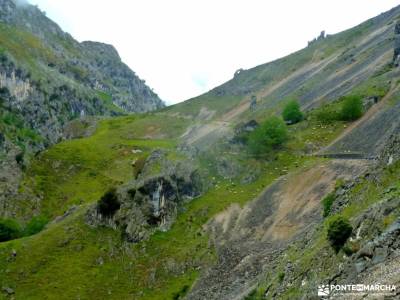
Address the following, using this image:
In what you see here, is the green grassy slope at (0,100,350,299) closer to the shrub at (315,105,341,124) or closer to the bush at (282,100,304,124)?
the shrub at (315,105,341,124)

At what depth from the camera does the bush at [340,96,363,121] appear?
3164 inches

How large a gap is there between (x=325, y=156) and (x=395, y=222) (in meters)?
46.8

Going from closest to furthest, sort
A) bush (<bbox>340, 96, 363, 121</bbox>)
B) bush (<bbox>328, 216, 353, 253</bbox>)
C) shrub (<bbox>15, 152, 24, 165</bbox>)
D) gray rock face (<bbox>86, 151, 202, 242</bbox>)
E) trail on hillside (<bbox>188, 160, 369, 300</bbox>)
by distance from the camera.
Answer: bush (<bbox>328, 216, 353, 253</bbox>) → trail on hillside (<bbox>188, 160, 369, 300</bbox>) → gray rock face (<bbox>86, 151, 202, 242</bbox>) → bush (<bbox>340, 96, 363, 121</bbox>) → shrub (<bbox>15, 152, 24, 165</bbox>)

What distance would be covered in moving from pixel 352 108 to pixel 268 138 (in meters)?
15.9

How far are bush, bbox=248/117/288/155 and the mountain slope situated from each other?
1324mm

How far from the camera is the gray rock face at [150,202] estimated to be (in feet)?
201

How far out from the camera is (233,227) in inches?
2303

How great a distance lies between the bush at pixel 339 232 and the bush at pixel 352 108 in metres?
55.7

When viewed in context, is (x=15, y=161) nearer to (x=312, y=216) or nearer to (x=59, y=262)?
(x=59, y=262)

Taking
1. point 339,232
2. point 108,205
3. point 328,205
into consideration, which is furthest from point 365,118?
point 339,232
